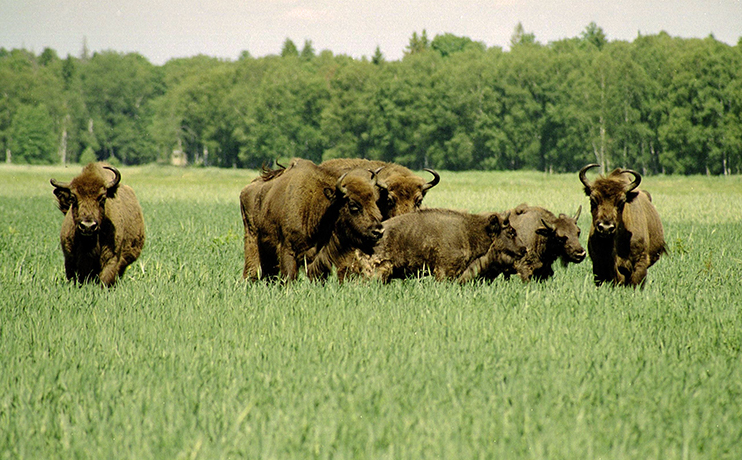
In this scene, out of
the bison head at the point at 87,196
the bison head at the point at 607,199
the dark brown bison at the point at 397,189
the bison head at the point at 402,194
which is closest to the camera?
the bison head at the point at 87,196

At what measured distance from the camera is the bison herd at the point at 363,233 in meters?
8.49

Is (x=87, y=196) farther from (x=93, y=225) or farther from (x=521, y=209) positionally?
(x=521, y=209)

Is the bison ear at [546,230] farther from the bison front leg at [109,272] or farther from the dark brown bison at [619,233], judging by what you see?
the bison front leg at [109,272]

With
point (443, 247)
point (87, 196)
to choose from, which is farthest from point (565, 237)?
point (87, 196)

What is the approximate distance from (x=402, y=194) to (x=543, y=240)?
2254 mm

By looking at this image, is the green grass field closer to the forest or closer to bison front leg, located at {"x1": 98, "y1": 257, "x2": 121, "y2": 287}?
bison front leg, located at {"x1": 98, "y1": 257, "x2": 121, "y2": 287}

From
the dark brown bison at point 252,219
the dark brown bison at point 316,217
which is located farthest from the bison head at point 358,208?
the dark brown bison at point 252,219

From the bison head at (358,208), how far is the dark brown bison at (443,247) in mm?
835

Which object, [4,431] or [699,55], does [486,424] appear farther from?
[699,55]

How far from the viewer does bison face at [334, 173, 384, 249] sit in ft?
27.5

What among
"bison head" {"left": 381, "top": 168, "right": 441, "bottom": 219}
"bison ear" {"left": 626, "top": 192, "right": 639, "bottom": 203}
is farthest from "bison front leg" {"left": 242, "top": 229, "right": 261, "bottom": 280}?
"bison ear" {"left": 626, "top": 192, "right": 639, "bottom": 203}

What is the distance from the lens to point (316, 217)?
862 cm

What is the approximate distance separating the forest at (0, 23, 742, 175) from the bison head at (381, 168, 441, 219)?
5695cm

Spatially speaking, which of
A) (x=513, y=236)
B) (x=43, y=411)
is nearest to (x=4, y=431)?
(x=43, y=411)
